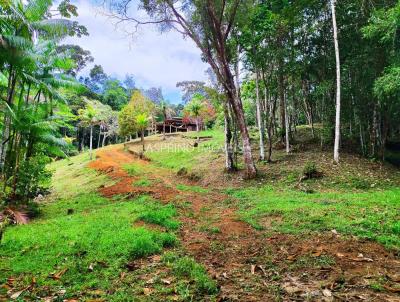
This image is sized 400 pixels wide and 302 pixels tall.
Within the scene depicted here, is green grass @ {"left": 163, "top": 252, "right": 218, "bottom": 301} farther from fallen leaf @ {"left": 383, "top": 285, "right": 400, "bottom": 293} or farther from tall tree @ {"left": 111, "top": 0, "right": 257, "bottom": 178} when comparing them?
tall tree @ {"left": 111, "top": 0, "right": 257, "bottom": 178}

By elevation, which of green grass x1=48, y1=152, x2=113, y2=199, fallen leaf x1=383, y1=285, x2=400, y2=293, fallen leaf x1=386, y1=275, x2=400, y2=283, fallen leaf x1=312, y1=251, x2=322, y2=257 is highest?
fallen leaf x1=383, y1=285, x2=400, y2=293

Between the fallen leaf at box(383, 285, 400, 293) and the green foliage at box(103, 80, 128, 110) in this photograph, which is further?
the green foliage at box(103, 80, 128, 110)

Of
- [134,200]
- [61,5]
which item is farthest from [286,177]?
[61,5]

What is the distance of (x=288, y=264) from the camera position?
18.7 feet

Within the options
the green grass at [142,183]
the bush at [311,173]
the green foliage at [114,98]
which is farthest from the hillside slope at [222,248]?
the green foliage at [114,98]

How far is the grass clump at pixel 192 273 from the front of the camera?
15.7ft

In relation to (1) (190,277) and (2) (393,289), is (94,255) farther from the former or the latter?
(2) (393,289)

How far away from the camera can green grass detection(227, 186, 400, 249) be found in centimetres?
722

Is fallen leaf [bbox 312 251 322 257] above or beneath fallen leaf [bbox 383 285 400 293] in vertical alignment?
beneath

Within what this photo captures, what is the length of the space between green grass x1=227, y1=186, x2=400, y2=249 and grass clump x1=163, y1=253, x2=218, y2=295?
2.95 m

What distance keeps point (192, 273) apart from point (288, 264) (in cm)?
179

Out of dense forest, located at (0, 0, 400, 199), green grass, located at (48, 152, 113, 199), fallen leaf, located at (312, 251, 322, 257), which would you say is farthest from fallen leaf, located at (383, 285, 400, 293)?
green grass, located at (48, 152, 113, 199)

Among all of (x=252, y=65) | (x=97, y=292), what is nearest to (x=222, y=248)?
(x=97, y=292)

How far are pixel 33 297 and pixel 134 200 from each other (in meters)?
8.32
